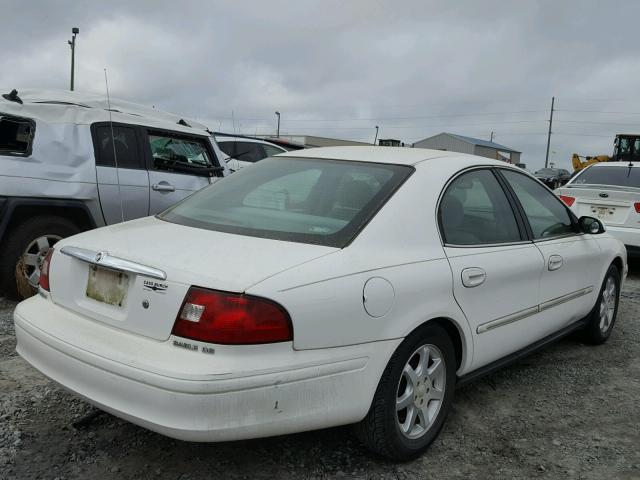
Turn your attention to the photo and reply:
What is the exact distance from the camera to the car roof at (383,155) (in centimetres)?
328

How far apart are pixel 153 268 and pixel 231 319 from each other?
1.38ft

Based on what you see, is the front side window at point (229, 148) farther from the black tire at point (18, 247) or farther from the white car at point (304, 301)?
the white car at point (304, 301)

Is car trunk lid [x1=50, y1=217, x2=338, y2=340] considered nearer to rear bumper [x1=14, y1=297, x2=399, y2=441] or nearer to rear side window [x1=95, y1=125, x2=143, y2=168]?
rear bumper [x1=14, y1=297, x2=399, y2=441]

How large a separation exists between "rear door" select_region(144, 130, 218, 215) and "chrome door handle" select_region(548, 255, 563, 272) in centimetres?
353

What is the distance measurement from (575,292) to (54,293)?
10.8 feet

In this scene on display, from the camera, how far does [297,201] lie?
311 centimetres

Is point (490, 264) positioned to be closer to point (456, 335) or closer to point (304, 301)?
point (456, 335)

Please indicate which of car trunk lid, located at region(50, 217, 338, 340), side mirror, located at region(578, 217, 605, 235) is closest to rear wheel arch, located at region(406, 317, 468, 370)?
car trunk lid, located at region(50, 217, 338, 340)

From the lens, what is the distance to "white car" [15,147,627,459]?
7.29 feet

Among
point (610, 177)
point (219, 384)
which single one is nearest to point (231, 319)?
point (219, 384)

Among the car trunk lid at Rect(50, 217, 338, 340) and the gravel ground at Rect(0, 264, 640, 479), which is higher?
the car trunk lid at Rect(50, 217, 338, 340)

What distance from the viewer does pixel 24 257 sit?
4.89 metres

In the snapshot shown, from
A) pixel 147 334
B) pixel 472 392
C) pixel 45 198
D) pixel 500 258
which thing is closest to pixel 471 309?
pixel 500 258

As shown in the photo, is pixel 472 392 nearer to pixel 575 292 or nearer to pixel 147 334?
pixel 575 292
